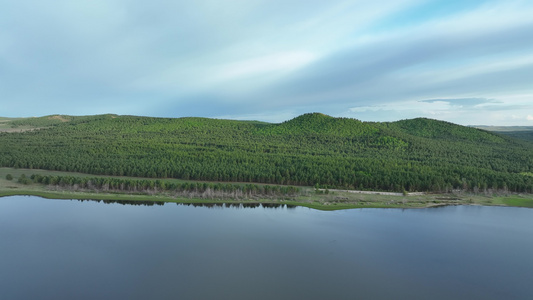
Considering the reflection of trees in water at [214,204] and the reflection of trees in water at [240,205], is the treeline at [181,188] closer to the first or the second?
the reflection of trees in water at [240,205]

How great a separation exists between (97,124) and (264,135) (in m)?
86.0

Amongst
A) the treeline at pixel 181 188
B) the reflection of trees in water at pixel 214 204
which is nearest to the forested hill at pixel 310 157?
the treeline at pixel 181 188

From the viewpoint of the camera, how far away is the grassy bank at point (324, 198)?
53.1m

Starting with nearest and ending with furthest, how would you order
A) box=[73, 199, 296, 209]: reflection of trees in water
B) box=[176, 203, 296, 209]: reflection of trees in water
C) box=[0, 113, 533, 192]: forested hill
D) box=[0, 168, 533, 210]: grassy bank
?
box=[176, 203, 296, 209]: reflection of trees in water → box=[73, 199, 296, 209]: reflection of trees in water → box=[0, 168, 533, 210]: grassy bank → box=[0, 113, 533, 192]: forested hill

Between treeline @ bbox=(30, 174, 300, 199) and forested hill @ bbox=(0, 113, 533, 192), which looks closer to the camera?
treeline @ bbox=(30, 174, 300, 199)

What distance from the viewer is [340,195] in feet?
187

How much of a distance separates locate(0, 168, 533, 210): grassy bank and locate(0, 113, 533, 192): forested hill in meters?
3.79

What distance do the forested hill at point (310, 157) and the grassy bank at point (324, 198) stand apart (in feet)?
12.4

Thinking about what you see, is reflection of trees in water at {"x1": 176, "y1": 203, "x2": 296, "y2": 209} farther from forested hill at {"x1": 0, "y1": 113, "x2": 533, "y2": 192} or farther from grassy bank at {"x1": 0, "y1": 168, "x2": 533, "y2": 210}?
forested hill at {"x1": 0, "y1": 113, "x2": 533, "y2": 192}

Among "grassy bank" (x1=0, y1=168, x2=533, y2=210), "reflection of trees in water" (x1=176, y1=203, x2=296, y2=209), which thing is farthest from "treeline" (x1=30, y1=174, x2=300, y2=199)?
"reflection of trees in water" (x1=176, y1=203, x2=296, y2=209)

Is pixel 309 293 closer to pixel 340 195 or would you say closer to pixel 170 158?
pixel 340 195

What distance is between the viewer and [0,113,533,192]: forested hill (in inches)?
2502

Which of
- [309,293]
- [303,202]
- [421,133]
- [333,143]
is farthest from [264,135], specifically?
[309,293]

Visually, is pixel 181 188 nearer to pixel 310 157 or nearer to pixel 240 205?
pixel 240 205
